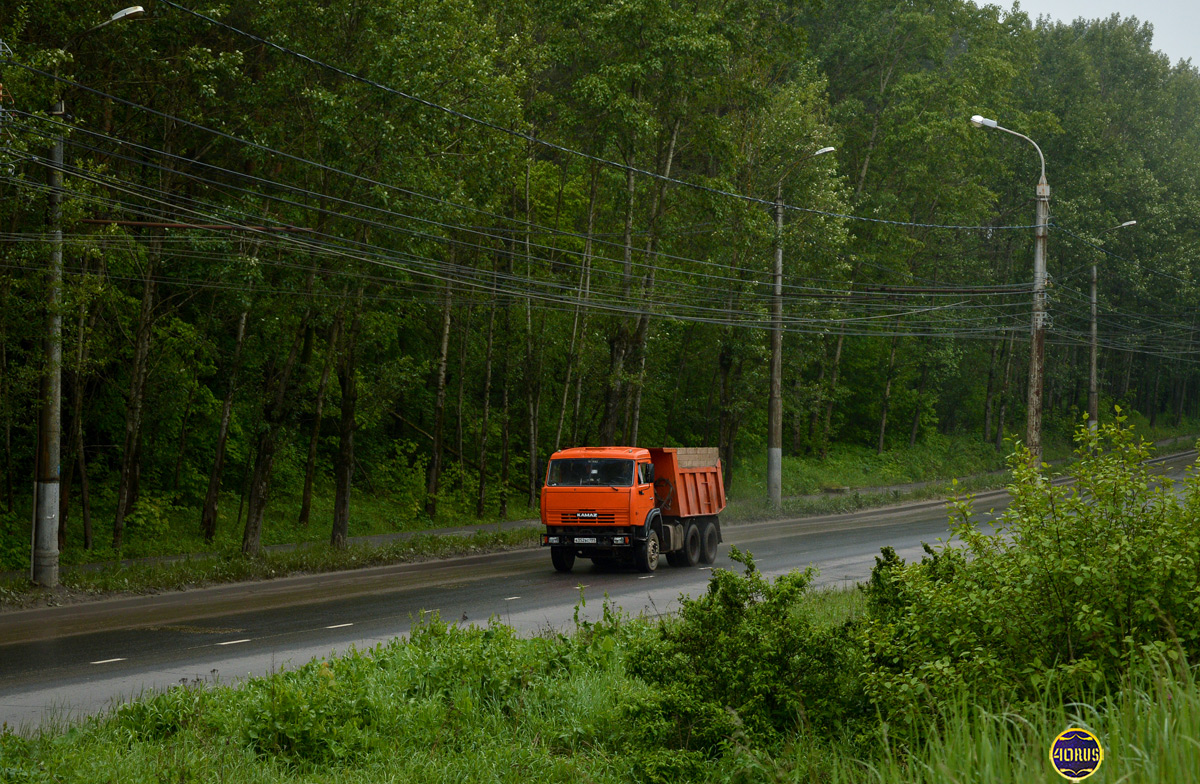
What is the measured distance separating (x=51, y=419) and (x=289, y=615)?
6345 millimetres

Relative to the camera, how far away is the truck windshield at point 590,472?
22703 millimetres

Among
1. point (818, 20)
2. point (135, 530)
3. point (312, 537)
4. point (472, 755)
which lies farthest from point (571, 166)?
point (472, 755)

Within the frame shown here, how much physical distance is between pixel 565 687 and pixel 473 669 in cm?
88

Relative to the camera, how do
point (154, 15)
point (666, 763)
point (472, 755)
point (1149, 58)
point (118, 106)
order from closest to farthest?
1. point (666, 763)
2. point (472, 755)
3. point (154, 15)
4. point (118, 106)
5. point (1149, 58)

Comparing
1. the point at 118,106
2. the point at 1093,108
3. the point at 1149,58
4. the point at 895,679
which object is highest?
the point at 1149,58

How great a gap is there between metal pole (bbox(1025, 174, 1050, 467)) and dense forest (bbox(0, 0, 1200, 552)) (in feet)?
33.2

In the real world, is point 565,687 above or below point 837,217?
below

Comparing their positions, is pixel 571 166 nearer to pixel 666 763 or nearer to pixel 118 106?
pixel 118 106

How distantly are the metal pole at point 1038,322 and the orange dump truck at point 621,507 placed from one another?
25.0ft

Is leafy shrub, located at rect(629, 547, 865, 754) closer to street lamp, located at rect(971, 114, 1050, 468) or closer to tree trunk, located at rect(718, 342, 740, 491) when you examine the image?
street lamp, located at rect(971, 114, 1050, 468)

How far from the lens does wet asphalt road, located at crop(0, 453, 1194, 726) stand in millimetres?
11828

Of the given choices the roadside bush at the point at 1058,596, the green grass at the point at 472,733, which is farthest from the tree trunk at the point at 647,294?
the roadside bush at the point at 1058,596

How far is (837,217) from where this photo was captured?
39844 millimetres

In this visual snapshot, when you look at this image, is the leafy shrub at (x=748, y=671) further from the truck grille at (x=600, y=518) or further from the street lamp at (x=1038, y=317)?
the street lamp at (x=1038, y=317)
